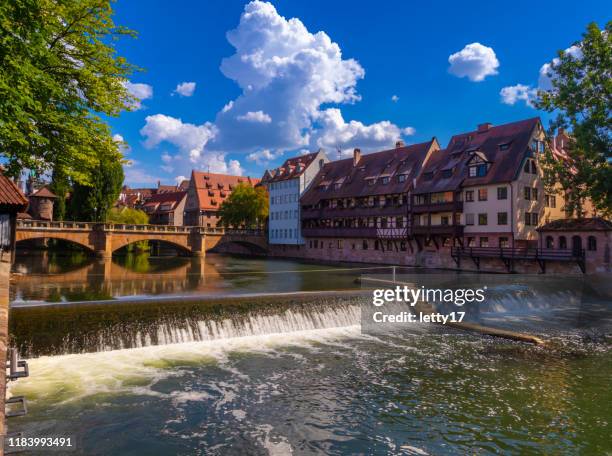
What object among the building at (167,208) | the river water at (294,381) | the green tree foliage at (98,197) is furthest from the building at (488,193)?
the building at (167,208)

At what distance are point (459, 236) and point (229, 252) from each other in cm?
5124

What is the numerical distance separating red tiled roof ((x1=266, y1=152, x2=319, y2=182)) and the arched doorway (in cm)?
4492

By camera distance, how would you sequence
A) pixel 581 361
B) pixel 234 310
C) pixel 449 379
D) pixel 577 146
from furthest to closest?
pixel 577 146
pixel 234 310
pixel 581 361
pixel 449 379

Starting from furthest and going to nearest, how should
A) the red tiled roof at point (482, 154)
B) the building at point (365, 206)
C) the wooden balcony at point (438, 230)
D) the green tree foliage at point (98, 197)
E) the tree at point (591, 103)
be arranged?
the green tree foliage at point (98, 197) → the building at point (365, 206) → the wooden balcony at point (438, 230) → the red tiled roof at point (482, 154) → the tree at point (591, 103)

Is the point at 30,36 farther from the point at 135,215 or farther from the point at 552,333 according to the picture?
the point at 135,215

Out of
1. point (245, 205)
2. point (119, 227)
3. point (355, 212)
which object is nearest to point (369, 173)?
point (355, 212)

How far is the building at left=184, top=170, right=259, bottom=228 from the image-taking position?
352 feet

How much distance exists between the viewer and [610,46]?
116 feet

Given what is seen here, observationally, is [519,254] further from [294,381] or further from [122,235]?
[122,235]

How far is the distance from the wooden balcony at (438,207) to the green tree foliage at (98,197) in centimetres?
4413

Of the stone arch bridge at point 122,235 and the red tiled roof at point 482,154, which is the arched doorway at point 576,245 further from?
the stone arch bridge at point 122,235

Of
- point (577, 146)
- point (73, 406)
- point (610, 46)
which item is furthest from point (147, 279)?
point (610, 46)

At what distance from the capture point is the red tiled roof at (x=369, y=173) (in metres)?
60.0

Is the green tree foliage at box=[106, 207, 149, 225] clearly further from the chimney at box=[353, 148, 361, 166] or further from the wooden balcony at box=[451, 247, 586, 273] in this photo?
the wooden balcony at box=[451, 247, 586, 273]
